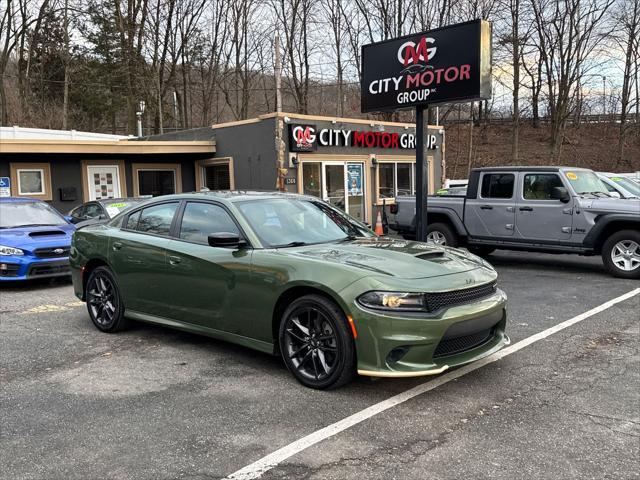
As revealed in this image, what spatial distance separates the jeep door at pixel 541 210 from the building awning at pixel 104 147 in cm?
998

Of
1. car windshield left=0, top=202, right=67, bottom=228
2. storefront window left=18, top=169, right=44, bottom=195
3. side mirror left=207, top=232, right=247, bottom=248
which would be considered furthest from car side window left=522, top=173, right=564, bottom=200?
storefront window left=18, top=169, right=44, bottom=195

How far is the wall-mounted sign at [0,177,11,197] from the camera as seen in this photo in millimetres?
15211

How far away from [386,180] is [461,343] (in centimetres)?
1493

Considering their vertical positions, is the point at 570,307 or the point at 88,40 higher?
the point at 88,40

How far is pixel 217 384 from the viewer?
15.3 feet

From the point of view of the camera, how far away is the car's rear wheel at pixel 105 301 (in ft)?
20.4

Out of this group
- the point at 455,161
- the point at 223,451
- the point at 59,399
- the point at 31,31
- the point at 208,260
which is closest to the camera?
the point at 223,451

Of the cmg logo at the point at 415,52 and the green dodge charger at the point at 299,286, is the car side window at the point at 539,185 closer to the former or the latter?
the cmg logo at the point at 415,52

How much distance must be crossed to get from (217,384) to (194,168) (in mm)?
14776

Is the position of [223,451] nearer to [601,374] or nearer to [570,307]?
[601,374]

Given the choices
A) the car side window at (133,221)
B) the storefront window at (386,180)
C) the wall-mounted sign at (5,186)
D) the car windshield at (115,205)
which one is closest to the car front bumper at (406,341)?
the car side window at (133,221)

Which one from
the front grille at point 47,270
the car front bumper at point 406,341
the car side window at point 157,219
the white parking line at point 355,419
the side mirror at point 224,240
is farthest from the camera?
A: the front grille at point 47,270

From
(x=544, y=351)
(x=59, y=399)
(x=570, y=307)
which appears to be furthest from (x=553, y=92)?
(x=59, y=399)

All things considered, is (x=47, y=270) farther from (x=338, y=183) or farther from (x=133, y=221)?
(x=338, y=183)
